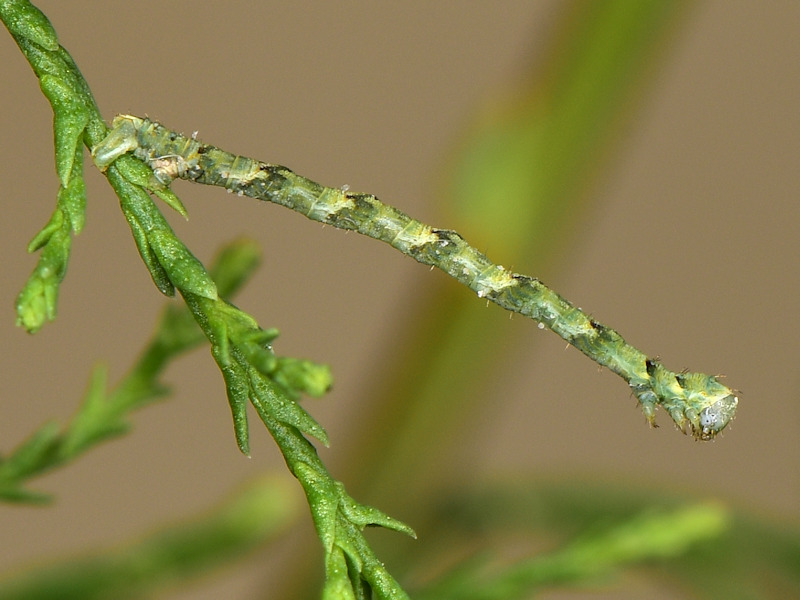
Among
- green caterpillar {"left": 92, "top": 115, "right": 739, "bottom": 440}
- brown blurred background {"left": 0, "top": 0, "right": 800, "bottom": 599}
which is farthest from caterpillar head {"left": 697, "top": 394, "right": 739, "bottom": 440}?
brown blurred background {"left": 0, "top": 0, "right": 800, "bottom": 599}

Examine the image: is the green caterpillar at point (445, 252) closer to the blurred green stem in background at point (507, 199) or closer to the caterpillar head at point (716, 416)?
the caterpillar head at point (716, 416)

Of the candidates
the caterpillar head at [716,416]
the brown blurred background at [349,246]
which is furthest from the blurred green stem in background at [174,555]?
the brown blurred background at [349,246]

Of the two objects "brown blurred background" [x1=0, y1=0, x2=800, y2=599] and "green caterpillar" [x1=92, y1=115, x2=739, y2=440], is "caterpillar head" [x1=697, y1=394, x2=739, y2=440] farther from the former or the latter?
"brown blurred background" [x1=0, y1=0, x2=800, y2=599]

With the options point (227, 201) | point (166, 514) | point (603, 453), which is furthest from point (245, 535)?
point (603, 453)

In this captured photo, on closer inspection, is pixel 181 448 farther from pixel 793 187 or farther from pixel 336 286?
pixel 793 187

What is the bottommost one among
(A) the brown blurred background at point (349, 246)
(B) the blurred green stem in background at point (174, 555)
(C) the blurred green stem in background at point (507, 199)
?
(B) the blurred green stem in background at point (174, 555)

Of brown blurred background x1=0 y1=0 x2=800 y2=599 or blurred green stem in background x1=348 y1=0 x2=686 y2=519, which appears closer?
blurred green stem in background x1=348 y1=0 x2=686 y2=519

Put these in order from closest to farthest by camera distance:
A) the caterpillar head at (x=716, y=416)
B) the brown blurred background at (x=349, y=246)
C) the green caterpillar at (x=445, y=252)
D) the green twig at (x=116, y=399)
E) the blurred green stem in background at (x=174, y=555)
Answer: the green twig at (x=116, y=399)
the green caterpillar at (x=445, y=252)
the caterpillar head at (x=716, y=416)
the blurred green stem in background at (x=174, y=555)
the brown blurred background at (x=349, y=246)
